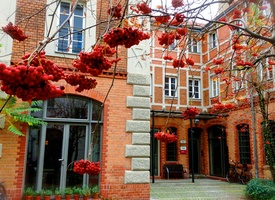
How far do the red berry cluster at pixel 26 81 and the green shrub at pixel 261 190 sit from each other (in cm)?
936

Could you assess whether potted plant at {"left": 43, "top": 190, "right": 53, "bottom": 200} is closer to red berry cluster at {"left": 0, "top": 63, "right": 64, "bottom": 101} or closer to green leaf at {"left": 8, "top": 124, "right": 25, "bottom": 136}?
green leaf at {"left": 8, "top": 124, "right": 25, "bottom": 136}

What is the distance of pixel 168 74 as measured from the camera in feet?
55.9

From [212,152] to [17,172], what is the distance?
504 inches

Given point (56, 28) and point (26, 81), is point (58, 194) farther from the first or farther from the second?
point (26, 81)

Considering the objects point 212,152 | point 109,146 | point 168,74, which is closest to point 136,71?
point 109,146

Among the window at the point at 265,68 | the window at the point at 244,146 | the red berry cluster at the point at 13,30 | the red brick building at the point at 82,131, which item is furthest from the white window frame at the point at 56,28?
the window at the point at 244,146

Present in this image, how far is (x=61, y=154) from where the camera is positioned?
7578 millimetres

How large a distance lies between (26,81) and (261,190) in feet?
33.0

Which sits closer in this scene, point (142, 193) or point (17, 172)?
point (17, 172)

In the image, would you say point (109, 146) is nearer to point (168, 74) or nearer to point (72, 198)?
point (72, 198)

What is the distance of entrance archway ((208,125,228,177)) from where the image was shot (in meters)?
15.8

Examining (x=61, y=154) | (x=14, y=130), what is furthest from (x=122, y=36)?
(x=61, y=154)

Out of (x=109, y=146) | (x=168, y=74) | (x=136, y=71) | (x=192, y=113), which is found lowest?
(x=109, y=146)

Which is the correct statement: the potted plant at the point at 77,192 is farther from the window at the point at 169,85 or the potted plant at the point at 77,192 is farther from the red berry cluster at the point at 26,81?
the window at the point at 169,85
